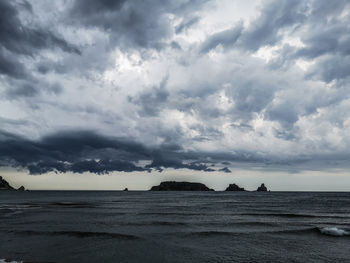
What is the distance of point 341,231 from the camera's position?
112ft

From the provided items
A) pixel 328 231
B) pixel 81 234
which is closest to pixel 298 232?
pixel 328 231

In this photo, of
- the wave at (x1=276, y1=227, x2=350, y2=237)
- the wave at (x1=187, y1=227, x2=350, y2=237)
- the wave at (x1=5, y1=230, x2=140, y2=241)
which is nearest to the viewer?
the wave at (x1=5, y1=230, x2=140, y2=241)

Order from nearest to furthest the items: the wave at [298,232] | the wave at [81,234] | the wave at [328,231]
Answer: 1. the wave at [81,234]
2. the wave at [298,232]
3. the wave at [328,231]

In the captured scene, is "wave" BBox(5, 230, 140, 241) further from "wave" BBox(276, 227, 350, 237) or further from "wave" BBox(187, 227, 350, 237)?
"wave" BBox(276, 227, 350, 237)

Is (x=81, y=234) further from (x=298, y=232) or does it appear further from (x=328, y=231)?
(x=328, y=231)

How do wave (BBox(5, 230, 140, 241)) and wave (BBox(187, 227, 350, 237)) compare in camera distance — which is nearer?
wave (BBox(5, 230, 140, 241))

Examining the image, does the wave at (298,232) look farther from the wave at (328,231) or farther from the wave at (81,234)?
the wave at (81,234)

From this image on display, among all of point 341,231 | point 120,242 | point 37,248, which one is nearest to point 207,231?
point 120,242

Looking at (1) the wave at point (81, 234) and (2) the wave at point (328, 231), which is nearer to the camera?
(1) the wave at point (81, 234)

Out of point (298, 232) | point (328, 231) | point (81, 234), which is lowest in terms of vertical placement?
point (298, 232)

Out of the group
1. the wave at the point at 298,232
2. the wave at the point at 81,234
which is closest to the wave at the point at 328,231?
the wave at the point at 298,232

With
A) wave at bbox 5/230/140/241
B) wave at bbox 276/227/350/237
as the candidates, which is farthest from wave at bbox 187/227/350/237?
wave at bbox 5/230/140/241

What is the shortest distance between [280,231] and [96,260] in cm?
2588

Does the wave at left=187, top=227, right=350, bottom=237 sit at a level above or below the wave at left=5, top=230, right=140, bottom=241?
below
